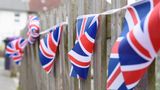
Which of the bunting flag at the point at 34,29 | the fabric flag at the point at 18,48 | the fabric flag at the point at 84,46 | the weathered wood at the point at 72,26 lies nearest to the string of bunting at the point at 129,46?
the fabric flag at the point at 84,46

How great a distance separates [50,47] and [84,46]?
58.9 inches

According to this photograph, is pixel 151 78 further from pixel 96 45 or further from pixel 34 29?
pixel 34 29

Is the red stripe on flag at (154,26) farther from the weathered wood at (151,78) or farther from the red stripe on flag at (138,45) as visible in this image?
the weathered wood at (151,78)

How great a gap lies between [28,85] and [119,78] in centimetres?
560

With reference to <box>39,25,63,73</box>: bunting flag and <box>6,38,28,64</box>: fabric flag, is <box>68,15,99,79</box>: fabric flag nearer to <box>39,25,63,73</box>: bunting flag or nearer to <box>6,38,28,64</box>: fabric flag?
<box>39,25,63,73</box>: bunting flag

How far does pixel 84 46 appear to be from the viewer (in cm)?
320

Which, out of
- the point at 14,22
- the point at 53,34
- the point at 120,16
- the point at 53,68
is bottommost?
the point at 14,22

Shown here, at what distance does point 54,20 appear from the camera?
5.03 m

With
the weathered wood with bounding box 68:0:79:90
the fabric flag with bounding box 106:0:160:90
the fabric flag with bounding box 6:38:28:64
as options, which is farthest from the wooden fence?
the fabric flag with bounding box 6:38:28:64

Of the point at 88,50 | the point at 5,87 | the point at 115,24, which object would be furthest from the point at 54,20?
the point at 5,87

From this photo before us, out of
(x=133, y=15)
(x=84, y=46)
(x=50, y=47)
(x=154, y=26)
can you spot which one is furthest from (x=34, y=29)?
(x=154, y=26)

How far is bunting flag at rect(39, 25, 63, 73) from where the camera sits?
450cm

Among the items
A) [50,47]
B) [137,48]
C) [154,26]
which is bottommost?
[50,47]

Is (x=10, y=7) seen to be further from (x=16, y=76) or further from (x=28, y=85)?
(x=28, y=85)
